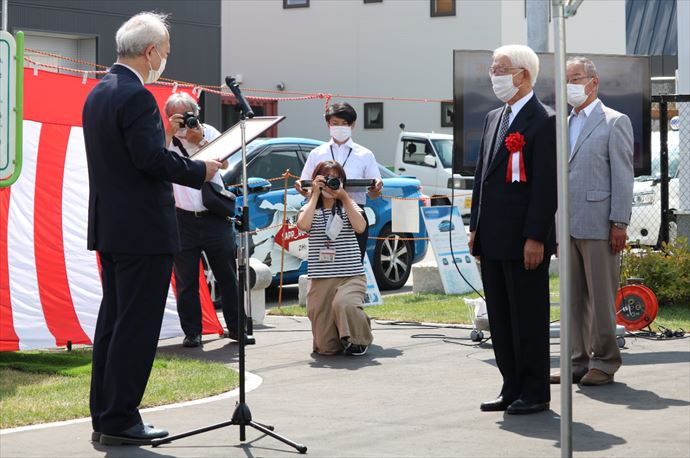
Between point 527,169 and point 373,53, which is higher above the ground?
point 373,53

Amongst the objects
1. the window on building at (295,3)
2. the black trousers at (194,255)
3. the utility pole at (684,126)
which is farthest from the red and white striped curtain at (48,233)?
the window on building at (295,3)

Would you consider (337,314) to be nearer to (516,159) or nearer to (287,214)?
(516,159)

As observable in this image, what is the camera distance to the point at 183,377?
839 centimetres

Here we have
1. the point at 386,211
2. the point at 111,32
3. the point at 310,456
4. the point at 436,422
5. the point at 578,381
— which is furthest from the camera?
the point at 111,32

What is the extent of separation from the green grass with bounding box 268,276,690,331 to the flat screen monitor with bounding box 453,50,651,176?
4.58 ft

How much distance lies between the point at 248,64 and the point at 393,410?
31.7m

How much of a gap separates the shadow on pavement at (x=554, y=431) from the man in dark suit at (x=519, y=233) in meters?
0.10

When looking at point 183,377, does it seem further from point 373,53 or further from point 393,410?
point 373,53

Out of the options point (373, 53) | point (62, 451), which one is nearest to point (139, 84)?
point (62, 451)

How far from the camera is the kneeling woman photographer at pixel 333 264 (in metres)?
9.59

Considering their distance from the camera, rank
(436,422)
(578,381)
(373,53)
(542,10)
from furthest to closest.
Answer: (373,53) < (542,10) < (578,381) < (436,422)

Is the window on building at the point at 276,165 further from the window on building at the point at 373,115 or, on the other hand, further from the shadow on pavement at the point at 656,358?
the window on building at the point at 373,115

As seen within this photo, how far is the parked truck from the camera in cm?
2559

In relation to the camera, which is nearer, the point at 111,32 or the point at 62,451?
the point at 62,451
